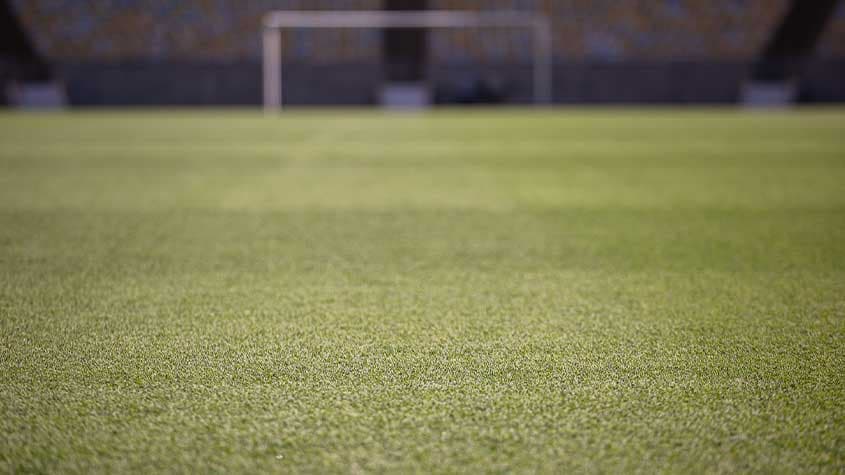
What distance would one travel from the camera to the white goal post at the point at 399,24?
15.8m

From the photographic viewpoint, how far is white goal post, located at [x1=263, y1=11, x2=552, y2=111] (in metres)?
15.8

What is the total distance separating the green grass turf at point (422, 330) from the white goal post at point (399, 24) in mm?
12724

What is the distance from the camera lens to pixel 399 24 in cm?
1564

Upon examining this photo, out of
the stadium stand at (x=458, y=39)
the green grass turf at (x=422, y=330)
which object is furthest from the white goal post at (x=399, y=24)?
the green grass turf at (x=422, y=330)

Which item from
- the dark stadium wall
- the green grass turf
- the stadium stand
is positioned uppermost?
the stadium stand

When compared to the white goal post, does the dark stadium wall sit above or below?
below

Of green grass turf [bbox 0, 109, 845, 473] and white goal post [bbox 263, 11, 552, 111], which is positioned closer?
green grass turf [bbox 0, 109, 845, 473]

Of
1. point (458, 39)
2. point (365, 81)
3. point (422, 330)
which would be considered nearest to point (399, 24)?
point (458, 39)

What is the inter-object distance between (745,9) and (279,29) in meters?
9.58

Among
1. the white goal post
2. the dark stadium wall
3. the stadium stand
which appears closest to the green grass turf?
the white goal post

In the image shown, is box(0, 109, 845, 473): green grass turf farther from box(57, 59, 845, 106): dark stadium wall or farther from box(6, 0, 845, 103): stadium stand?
box(57, 59, 845, 106): dark stadium wall

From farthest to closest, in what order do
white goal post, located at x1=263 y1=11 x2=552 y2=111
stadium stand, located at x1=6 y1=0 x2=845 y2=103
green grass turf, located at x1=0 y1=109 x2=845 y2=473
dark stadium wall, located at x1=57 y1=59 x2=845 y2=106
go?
dark stadium wall, located at x1=57 y1=59 x2=845 y2=106 < stadium stand, located at x1=6 y1=0 x2=845 y2=103 < white goal post, located at x1=263 y1=11 x2=552 y2=111 < green grass turf, located at x1=0 y1=109 x2=845 y2=473

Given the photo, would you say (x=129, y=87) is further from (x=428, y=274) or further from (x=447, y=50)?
(x=428, y=274)

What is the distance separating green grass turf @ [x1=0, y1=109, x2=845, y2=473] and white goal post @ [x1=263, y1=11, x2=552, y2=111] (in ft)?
41.7
